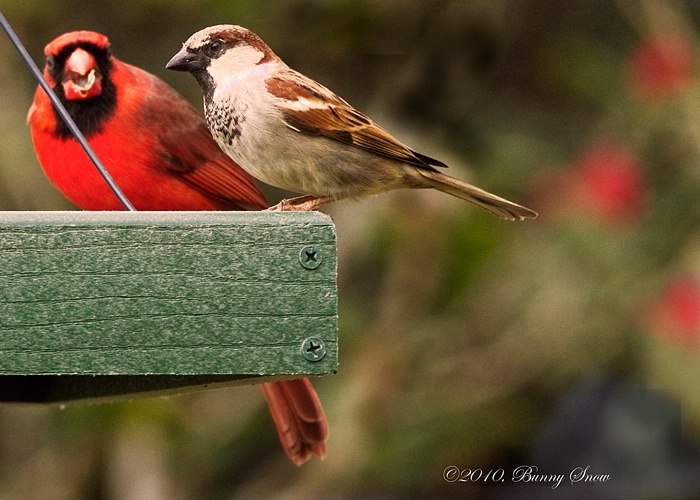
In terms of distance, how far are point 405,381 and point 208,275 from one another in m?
2.37

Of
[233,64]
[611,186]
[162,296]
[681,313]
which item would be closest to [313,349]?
[162,296]

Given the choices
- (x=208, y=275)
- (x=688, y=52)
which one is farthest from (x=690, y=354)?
(x=208, y=275)

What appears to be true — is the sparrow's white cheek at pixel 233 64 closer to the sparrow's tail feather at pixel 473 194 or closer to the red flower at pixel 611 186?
the sparrow's tail feather at pixel 473 194

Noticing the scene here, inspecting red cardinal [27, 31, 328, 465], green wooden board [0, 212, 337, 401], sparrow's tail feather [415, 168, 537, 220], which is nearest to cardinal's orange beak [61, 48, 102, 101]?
red cardinal [27, 31, 328, 465]

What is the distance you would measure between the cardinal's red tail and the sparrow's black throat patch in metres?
0.79

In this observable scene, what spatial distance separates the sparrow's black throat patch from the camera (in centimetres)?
295

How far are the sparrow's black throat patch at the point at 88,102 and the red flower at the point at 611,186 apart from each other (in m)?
1.71

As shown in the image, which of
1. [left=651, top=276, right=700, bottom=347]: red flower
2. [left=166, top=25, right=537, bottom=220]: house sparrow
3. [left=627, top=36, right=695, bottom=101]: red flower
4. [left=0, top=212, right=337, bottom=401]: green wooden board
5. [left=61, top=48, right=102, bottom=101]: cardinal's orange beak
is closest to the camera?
[left=0, top=212, right=337, bottom=401]: green wooden board

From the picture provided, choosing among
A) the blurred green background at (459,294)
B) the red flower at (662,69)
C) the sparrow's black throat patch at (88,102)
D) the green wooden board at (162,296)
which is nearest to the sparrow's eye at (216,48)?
the sparrow's black throat patch at (88,102)

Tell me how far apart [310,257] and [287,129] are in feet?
2.11

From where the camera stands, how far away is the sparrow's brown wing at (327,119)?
103 inches

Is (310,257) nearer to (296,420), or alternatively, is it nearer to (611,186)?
(296,420)

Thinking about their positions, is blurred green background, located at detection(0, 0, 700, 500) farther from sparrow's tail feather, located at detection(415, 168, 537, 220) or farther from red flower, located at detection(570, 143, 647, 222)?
sparrow's tail feather, located at detection(415, 168, 537, 220)

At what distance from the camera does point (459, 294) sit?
4293 millimetres
